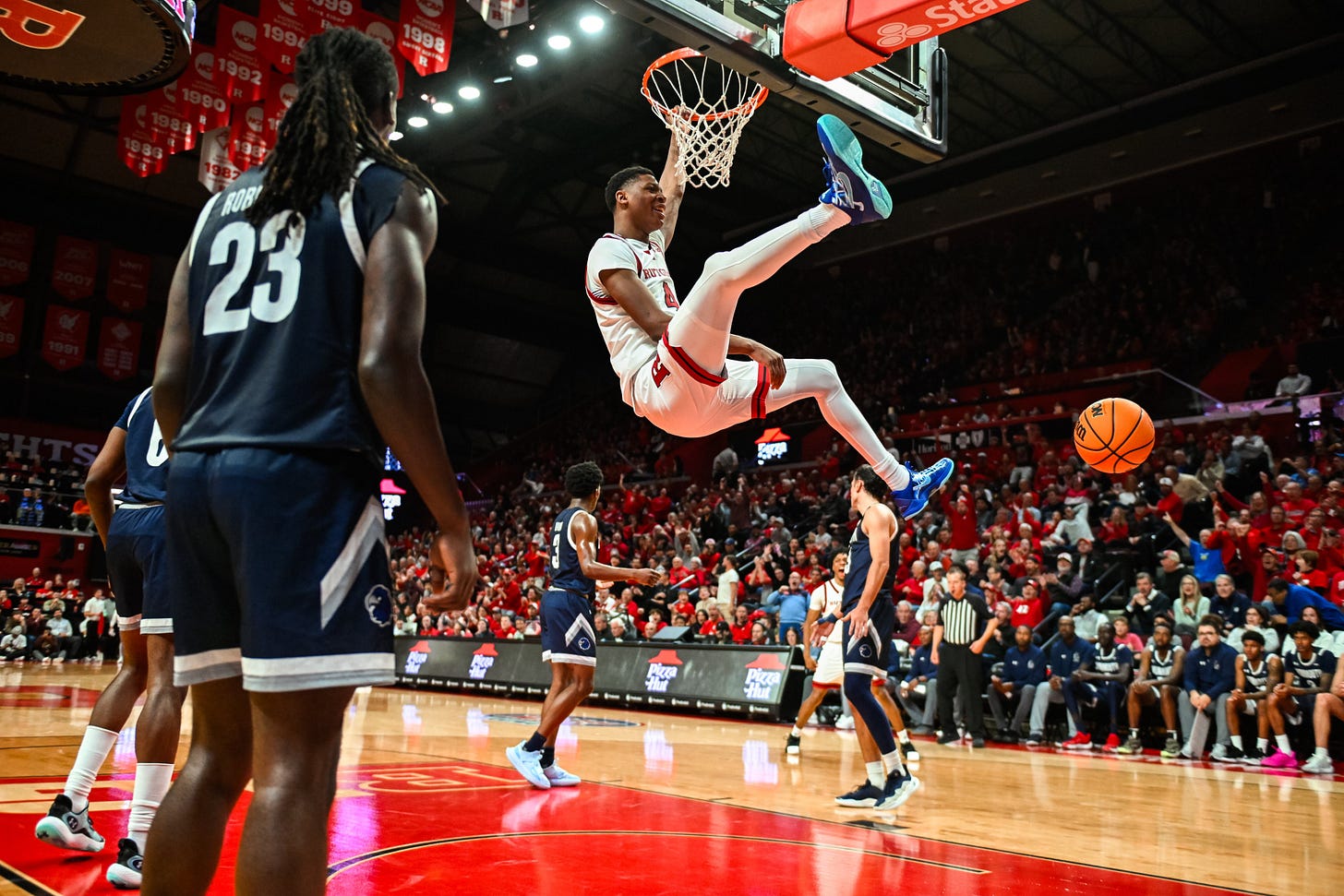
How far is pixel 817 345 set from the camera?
25.6 m

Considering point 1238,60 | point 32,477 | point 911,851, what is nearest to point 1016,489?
point 1238,60

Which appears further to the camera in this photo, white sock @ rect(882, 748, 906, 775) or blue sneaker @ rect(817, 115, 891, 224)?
white sock @ rect(882, 748, 906, 775)

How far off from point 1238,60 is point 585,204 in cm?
1496

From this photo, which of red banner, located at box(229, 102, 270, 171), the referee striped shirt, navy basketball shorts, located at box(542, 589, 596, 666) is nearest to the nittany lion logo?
navy basketball shorts, located at box(542, 589, 596, 666)

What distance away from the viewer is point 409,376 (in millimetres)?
1991

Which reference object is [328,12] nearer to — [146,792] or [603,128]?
[603,128]

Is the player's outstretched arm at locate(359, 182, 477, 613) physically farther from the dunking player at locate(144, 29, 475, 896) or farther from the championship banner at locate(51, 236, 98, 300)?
the championship banner at locate(51, 236, 98, 300)

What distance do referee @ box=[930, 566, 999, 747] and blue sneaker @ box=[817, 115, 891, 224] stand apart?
7.30 metres

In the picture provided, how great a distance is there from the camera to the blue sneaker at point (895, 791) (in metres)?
5.89

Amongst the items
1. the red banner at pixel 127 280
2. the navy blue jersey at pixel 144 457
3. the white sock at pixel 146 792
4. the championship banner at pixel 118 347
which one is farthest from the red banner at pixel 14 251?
the white sock at pixel 146 792

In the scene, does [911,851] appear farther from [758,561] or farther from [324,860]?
[758,561]

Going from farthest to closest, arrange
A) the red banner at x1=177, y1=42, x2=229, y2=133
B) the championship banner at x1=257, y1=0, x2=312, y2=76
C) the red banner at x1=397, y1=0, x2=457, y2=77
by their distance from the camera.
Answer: the red banner at x1=177, y1=42, x2=229, y2=133 → the red banner at x1=397, y1=0, x2=457, y2=77 → the championship banner at x1=257, y1=0, x2=312, y2=76

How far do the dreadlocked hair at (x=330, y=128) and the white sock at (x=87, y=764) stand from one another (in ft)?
9.66

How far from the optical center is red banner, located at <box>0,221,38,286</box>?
24094 mm
